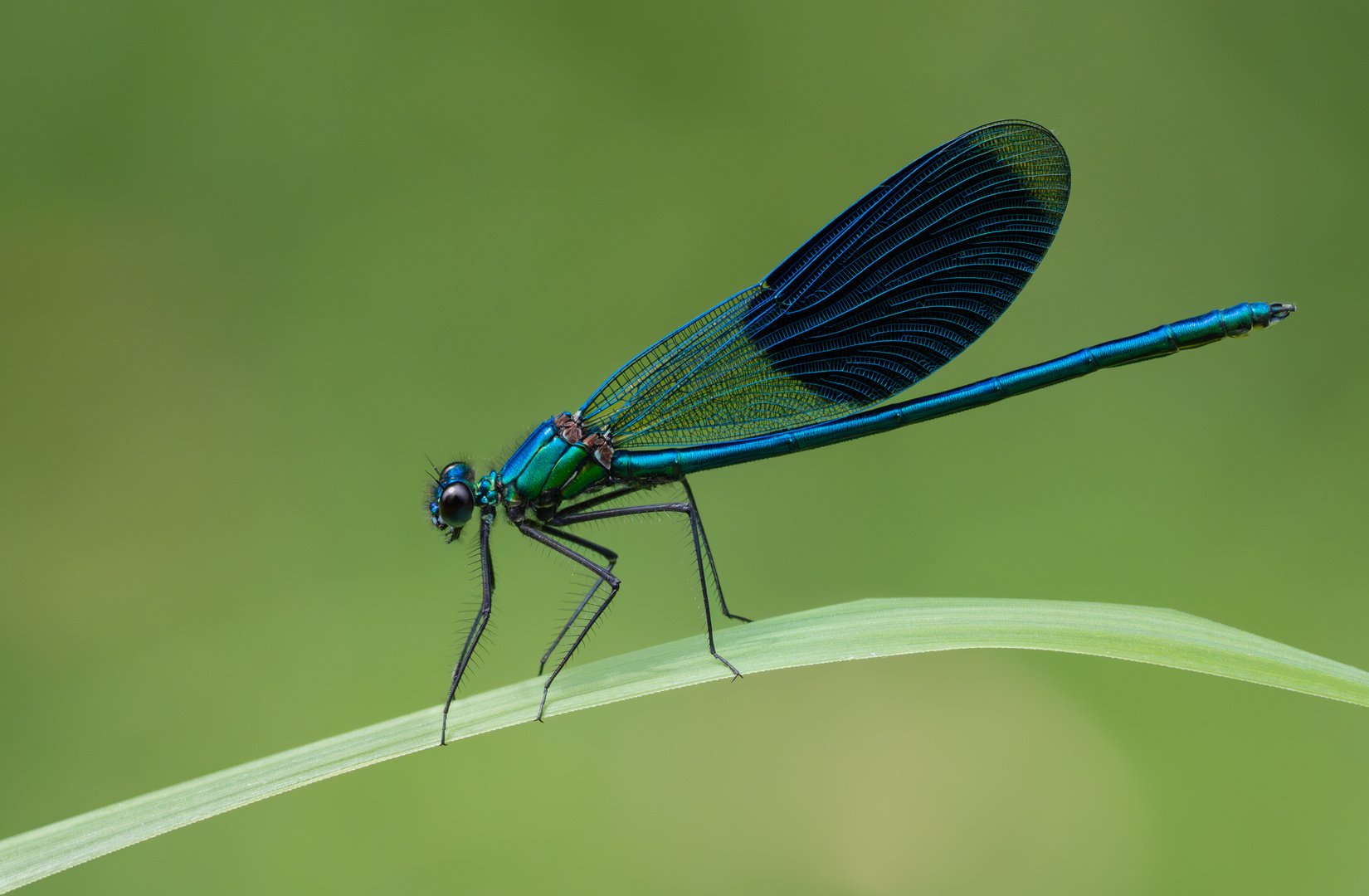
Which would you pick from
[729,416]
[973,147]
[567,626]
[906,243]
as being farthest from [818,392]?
[567,626]

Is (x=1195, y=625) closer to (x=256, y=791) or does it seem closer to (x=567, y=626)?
(x=567, y=626)

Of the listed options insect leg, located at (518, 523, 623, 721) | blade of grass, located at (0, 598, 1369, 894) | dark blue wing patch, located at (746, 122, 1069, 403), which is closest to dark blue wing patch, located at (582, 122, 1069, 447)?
dark blue wing patch, located at (746, 122, 1069, 403)

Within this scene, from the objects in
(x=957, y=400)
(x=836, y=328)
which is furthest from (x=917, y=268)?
(x=957, y=400)

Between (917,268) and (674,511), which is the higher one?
(917,268)

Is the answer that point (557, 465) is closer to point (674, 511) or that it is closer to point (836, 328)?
point (674, 511)

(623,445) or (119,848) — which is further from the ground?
(623,445)

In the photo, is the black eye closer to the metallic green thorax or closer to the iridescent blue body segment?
the metallic green thorax

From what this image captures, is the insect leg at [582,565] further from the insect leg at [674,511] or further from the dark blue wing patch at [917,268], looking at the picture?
the dark blue wing patch at [917,268]
